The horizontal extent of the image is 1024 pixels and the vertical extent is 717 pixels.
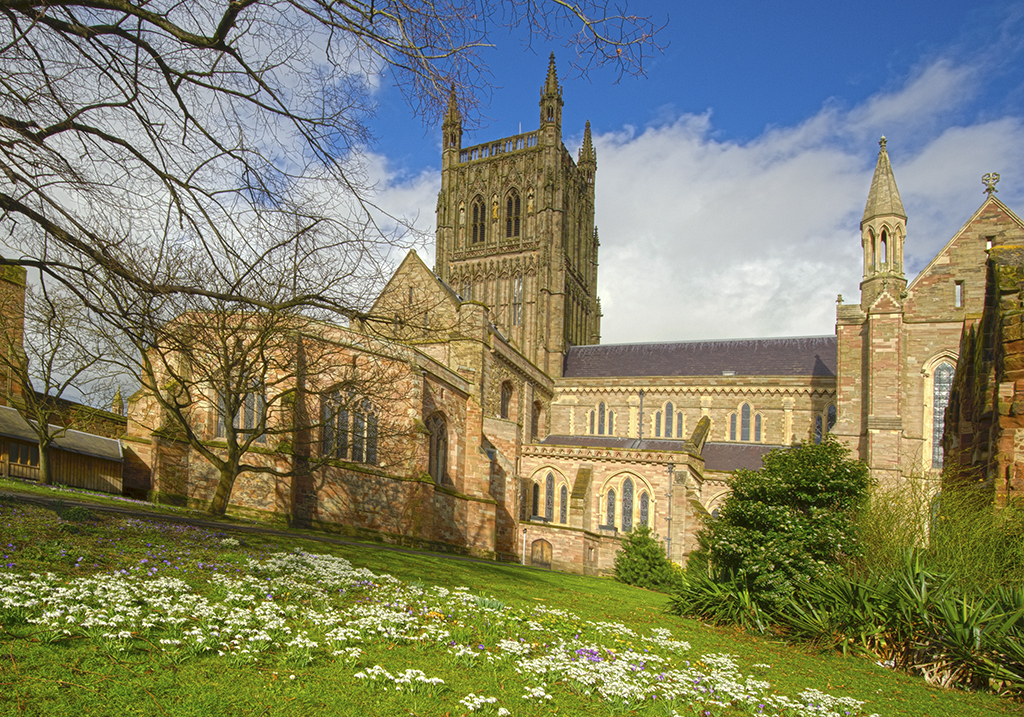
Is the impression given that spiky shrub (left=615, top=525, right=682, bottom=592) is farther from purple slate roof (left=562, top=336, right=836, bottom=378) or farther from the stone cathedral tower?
the stone cathedral tower

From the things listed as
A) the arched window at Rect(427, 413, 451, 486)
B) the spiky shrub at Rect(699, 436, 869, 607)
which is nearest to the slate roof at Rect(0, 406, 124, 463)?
the arched window at Rect(427, 413, 451, 486)

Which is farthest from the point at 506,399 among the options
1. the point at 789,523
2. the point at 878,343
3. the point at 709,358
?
the point at 789,523

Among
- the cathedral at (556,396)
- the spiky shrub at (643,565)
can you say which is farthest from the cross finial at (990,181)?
the spiky shrub at (643,565)

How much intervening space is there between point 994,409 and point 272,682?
40.1 feet

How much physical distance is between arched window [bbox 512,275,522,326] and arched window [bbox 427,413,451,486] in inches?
911

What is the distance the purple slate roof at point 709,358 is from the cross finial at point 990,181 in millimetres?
13619

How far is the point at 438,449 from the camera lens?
30.6 metres

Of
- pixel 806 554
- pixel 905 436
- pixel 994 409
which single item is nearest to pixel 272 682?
pixel 806 554

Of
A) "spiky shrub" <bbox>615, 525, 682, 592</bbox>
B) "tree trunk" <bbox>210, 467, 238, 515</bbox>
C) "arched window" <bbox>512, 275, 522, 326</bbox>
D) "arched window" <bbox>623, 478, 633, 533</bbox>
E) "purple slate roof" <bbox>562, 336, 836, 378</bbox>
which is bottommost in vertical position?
"spiky shrub" <bbox>615, 525, 682, 592</bbox>

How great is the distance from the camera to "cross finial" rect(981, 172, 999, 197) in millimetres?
32819

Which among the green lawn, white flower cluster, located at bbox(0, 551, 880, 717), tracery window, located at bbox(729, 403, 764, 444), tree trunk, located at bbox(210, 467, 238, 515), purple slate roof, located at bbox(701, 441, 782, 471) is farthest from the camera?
tracery window, located at bbox(729, 403, 764, 444)

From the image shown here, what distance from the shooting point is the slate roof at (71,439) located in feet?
80.5

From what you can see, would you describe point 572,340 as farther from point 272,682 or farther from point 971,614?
point 272,682

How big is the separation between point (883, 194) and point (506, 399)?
22.6m
